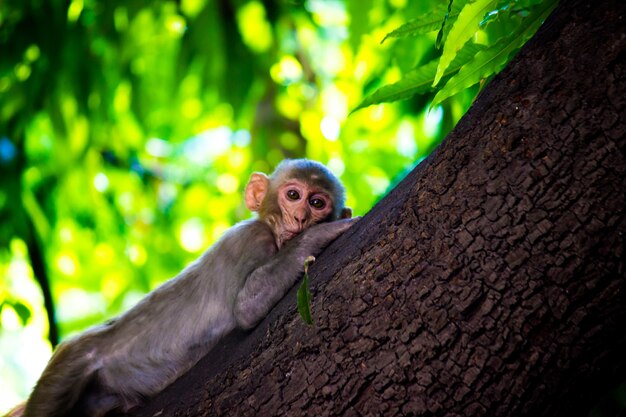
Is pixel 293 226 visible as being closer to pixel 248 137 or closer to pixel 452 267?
pixel 452 267

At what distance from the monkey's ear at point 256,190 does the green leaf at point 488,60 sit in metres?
2.79

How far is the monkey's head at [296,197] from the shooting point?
515 centimetres

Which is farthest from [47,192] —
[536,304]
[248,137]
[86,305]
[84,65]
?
[536,304]

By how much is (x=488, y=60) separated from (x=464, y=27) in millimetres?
360

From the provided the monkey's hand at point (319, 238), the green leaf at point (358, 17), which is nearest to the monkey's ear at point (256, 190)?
the green leaf at point (358, 17)

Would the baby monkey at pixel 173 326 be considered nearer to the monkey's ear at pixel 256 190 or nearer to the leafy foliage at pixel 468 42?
the monkey's ear at pixel 256 190

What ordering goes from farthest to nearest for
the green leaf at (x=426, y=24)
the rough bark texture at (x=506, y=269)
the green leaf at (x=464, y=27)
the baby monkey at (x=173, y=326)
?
the baby monkey at (x=173, y=326) < the green leaf at (x=426, y=24) < the green leaf at (x=464, y=27) < the rough bark texture at (x=506, y=269)

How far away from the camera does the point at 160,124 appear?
10.7m

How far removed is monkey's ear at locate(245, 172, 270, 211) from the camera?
5.64 meters

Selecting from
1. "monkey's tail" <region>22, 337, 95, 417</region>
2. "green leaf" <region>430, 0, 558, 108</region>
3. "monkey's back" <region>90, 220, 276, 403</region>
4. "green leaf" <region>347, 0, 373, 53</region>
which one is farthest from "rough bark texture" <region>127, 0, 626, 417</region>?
"green leaf" <region>347, 0, 373, 53</region>

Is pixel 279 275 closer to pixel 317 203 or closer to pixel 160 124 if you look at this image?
pixel 317 203

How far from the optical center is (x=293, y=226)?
16.8 ft

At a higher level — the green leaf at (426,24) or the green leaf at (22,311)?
the green leaf at (22,311)

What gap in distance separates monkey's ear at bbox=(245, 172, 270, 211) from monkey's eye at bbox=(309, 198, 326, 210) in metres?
0.46
